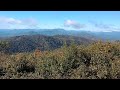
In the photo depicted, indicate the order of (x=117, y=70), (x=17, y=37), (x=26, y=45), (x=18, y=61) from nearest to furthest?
(x=117, y=70) < (x=18, y=61) < (x=26, y=45) < (x=17, y=37)

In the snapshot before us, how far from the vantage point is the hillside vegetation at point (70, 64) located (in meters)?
8.39

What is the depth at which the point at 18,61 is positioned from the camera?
889 centimetres

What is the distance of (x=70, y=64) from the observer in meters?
8.77

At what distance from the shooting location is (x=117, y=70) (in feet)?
27.3

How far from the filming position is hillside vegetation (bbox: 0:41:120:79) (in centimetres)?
839
